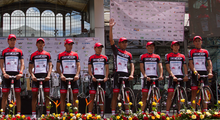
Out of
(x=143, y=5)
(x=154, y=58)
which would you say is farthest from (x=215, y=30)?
(x=154, y=58)

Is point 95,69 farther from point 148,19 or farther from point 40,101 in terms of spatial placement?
point 148,19

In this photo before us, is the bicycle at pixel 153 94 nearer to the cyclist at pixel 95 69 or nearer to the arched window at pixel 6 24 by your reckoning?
the cyclist at pixel 95 69

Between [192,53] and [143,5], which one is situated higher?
[143,5]

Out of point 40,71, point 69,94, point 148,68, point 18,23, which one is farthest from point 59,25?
point 148,68

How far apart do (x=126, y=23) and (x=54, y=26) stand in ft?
8.10

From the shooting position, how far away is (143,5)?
9.16 meters

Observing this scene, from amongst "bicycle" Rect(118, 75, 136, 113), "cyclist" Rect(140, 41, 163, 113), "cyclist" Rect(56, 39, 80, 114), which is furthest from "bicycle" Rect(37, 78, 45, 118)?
"cyclist" Rect(140, 41, 163, 113)

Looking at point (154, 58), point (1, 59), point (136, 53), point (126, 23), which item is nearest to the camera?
point (1, 59)

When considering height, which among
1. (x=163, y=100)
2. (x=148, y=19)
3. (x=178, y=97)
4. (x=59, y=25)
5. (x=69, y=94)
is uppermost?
(x=148, y=19)

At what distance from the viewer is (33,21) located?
30.2 feet

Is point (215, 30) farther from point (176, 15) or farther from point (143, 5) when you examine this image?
point (143, 5)

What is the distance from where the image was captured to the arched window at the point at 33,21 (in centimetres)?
906

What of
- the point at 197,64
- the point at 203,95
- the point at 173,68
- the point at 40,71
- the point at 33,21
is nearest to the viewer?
the point at 40,71

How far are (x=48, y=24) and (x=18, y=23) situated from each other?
0.99 meters
